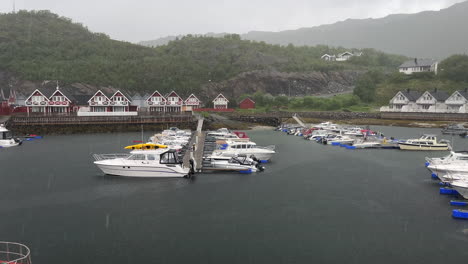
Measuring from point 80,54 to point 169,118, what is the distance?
10340 centimetres

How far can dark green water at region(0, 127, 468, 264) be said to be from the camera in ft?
76.2

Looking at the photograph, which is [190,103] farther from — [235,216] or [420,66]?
[420,66]

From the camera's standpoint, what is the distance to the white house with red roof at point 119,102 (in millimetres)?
89419

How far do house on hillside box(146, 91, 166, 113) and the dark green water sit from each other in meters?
54.1

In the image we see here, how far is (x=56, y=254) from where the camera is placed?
22.6m

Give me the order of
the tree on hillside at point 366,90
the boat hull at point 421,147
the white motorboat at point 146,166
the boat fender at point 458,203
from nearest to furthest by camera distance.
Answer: the boat fender at point 458,203
the white motorboat at point 146,166
the boat hull at point 421,147
the tree on hillside at point 366,90

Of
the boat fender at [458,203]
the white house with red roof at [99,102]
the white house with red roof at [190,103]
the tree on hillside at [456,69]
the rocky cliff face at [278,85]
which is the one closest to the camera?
the boat fender at [458,203]

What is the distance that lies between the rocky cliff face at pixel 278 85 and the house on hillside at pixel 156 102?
43.4m

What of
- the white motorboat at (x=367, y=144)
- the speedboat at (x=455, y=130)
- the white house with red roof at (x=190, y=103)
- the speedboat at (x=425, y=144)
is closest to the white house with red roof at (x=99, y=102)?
the white house with red roof at (x=190, y=103)

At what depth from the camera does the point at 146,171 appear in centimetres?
3938

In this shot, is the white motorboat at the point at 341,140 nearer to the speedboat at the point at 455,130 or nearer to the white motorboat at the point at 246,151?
the white motorboat at the point at 246,151

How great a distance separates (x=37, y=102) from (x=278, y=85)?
92906 millimetres

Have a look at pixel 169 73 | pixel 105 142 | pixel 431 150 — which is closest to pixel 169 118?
pixel 105 142

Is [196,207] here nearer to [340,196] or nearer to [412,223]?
[340,196]
